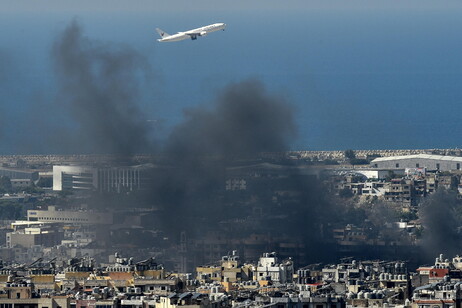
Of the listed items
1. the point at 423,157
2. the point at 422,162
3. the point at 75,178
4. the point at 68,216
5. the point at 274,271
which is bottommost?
the point at 274,271

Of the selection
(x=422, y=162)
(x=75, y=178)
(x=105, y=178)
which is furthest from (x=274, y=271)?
(x=422, y=162)

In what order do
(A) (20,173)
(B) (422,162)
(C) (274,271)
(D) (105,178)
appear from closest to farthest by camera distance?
(C) (274,271) < (D) (105,178) < (A) (20,173) < (B) (422,162)

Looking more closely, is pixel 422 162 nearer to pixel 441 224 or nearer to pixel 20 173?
pixel 20 173

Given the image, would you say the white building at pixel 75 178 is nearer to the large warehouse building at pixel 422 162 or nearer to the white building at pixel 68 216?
the white building at pixel 68 216

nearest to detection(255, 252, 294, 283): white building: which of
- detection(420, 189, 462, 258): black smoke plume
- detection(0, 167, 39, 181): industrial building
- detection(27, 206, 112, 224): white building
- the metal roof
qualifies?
detection(420, 189, 462, 258): black smoke plume

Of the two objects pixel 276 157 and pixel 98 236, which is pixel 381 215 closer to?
pixel 276 157

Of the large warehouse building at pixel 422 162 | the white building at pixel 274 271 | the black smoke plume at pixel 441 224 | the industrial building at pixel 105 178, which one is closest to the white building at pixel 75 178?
the industrial building at pixel 105 178

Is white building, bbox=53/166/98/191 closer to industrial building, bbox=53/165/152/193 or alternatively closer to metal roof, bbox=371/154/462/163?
industrial building, bbox=53/165/152/193
